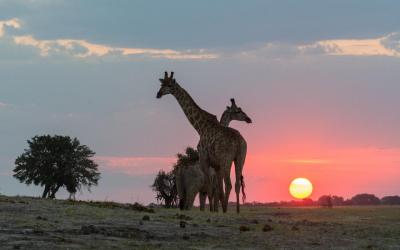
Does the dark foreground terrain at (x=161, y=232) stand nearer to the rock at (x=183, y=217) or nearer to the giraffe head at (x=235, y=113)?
the rock at (x=183, y=217)

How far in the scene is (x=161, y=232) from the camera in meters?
18.5

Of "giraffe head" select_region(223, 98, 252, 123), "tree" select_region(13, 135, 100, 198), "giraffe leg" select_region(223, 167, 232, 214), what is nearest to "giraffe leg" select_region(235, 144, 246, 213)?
"giraffe leg" select_region(223, 167, 232, 214)

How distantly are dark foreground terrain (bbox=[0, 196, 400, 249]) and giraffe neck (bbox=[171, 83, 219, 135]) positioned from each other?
5.75 metres

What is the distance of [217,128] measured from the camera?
91.1 ft

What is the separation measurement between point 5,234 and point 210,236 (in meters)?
5.41

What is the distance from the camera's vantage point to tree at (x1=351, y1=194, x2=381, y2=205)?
94819mm

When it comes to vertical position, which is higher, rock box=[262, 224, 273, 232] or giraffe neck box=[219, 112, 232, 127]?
giraffe neck box=[219, 112, 232, 127]

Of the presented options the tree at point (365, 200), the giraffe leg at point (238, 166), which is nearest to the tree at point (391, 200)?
the tree at point (365, 200)

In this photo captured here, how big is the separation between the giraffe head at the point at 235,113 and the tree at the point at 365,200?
6455 centimetres

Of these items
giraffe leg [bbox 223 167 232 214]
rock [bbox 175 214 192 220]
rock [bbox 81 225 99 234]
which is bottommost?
rock [bbox 81 225 99 234]

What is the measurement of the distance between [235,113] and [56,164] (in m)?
30.7

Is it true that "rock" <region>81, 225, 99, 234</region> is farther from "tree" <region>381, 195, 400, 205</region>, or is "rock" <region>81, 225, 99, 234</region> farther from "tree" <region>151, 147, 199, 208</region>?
"tree" <region>381, 195, 400, 205</region>

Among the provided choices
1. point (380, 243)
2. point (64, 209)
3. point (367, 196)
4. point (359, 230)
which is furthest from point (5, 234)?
point (367, 196)

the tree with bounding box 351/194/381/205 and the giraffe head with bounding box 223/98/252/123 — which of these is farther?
the tree with bounding box 351/194/381/205
